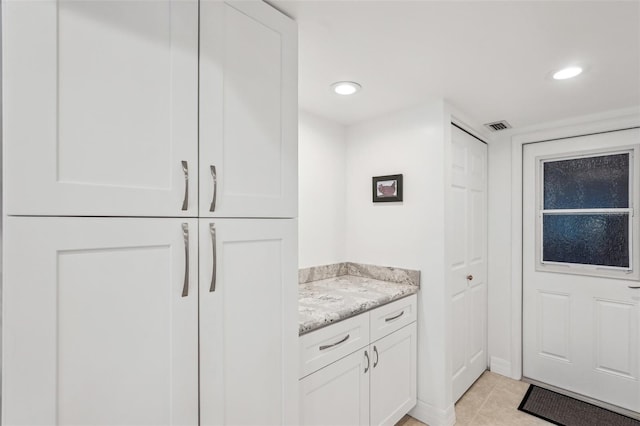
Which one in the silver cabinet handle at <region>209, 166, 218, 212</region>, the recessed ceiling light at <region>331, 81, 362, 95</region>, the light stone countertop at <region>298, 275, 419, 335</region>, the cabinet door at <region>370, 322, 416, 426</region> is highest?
the recessed ceiling light at <region>331, 81, 362, 95</region>

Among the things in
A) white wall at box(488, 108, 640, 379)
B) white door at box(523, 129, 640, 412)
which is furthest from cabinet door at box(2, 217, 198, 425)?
white door at box(523, 129, 640, 412)

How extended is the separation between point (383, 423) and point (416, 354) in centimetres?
53

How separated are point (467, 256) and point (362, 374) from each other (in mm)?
1361

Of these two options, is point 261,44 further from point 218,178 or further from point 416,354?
point 416,354

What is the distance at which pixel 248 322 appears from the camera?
3.85 ft

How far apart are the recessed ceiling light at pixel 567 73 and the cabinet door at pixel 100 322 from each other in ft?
6.79

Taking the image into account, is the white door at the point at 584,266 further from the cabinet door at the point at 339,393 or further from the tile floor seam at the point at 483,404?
the cabinet door at the point at 339,393

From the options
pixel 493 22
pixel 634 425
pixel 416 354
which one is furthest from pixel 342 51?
pixel 634 425

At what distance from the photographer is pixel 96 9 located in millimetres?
851

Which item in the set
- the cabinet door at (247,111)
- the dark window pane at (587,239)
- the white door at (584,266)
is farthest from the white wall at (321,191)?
the dark window pane at (587,239)

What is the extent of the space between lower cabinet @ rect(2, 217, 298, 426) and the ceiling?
3.01 feet

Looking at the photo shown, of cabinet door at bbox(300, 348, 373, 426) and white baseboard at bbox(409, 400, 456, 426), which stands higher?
cabinet door at bbox(300, 348, 373, 426)

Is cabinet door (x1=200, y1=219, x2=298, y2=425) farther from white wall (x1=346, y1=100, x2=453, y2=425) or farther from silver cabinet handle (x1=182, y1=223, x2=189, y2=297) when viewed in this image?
white wall (x1=346, y1=100, x2=453, y2=425)

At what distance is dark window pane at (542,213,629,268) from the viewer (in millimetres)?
2479
